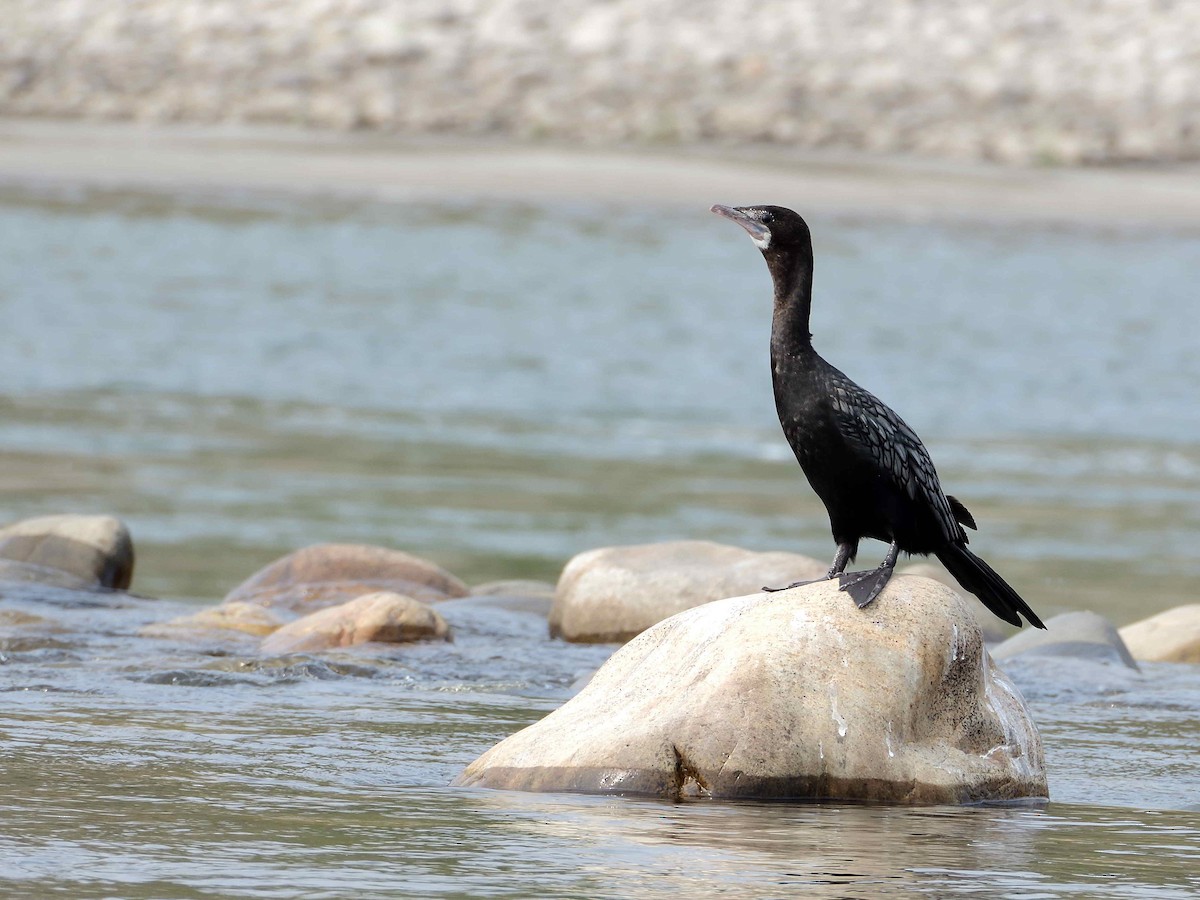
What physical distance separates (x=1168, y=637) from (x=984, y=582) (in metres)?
3.05

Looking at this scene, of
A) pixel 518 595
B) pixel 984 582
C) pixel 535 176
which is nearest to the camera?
pixel 984 582

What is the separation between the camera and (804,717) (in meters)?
5.80

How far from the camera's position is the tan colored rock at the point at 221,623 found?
8.19 metres

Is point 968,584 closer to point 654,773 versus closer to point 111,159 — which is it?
point 654,773

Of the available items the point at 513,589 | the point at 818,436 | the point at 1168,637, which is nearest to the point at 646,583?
the point at 513,589

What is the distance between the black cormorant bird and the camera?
585cm

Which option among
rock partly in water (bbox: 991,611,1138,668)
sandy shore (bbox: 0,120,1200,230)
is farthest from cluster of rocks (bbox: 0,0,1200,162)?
rock partly in water (bbox: 991,611,1138,668)

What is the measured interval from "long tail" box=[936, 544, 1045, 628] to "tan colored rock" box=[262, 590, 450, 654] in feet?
8.74

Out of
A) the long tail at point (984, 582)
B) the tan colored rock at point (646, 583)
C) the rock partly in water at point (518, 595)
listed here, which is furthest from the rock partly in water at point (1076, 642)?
the long tail at point (984, 582)

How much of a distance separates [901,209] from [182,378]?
12416 millimetres

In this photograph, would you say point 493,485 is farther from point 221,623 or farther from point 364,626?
point 364,626

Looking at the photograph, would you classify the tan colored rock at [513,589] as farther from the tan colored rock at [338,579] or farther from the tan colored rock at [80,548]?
the tan colored rock at [80,548]

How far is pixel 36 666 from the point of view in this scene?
747 cm

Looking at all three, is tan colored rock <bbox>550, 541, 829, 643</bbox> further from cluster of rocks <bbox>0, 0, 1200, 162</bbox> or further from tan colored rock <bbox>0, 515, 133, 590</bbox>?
cluster of rocks <bbox>0, 0, 1200, 162</bbox>
